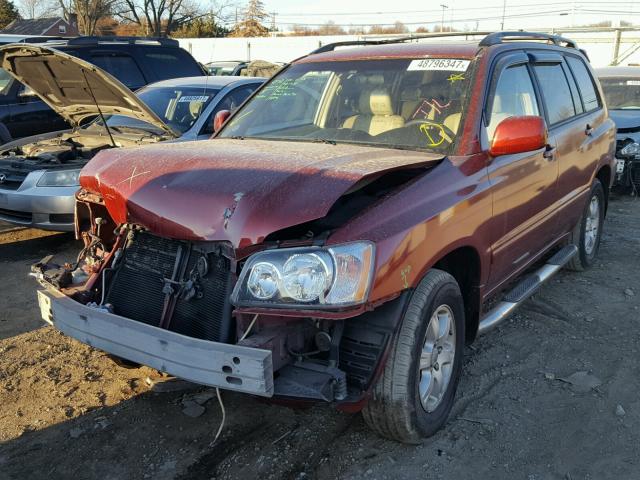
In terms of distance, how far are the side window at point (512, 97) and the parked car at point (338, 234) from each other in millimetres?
16

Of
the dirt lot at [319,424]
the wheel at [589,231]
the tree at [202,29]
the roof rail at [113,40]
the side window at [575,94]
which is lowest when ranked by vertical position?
the dirt lot at [319,424]

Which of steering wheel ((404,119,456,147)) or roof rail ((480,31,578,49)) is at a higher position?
roof rail ((480,31,578,49))

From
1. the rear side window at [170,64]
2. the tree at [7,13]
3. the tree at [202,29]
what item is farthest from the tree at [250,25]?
the rear side window at [170,64]

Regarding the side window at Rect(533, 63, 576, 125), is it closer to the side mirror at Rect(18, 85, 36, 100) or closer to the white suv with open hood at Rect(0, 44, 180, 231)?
the white suv with open hood at Rect(0, 44, 180, 231)

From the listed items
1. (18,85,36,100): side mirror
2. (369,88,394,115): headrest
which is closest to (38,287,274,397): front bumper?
(369,88,394,115): headrest

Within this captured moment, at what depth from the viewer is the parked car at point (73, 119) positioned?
205 inches

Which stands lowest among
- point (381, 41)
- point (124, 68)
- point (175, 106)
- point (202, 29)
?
point (175, 106)

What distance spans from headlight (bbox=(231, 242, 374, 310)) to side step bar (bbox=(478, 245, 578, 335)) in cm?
140

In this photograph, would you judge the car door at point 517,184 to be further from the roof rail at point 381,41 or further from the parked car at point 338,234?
the roof rail at point 381,41

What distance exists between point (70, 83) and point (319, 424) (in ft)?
12.7

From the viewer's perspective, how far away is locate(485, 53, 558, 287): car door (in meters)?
3.64

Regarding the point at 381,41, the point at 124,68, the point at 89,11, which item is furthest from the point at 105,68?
the point at 89,11

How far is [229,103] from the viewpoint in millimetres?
7051

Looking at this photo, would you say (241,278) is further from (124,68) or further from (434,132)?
(124,68)
